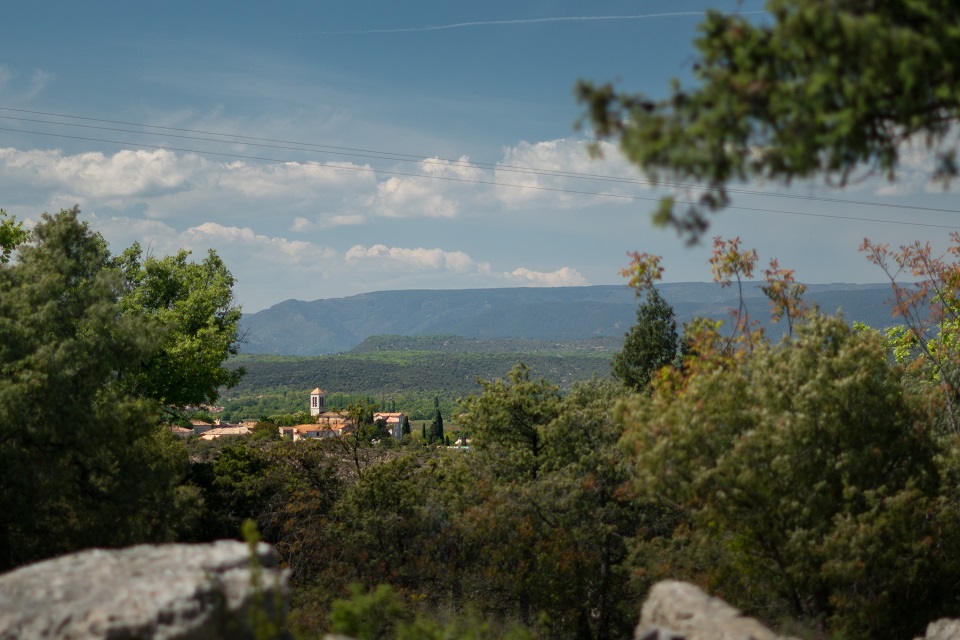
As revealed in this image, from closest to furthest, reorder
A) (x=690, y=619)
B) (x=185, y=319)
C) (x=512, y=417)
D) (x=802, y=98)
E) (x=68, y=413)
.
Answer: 1. (x=802, y=98)
2. (x=690, y=619)
3. (x=68, y=413)
4. (x=512, y=417)
5. (x=185, y=319)

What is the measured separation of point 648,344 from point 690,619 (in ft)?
113

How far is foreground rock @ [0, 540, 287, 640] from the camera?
742 centimetres

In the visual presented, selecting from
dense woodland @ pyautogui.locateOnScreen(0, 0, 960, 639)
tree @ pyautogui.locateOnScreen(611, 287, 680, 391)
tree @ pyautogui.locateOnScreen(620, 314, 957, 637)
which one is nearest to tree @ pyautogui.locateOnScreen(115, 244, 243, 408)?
dense woodland @ pyautogui.locateOnScreen(0, 0, 960, 639)

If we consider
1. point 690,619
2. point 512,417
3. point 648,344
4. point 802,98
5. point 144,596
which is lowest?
point 690,619

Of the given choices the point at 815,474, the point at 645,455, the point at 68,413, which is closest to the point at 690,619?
the point at 645,455

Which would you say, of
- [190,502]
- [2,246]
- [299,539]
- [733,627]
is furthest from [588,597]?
[2,246]

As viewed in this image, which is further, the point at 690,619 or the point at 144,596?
the point at 690,619

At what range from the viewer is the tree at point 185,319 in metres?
37.7

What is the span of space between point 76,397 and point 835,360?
1571 cm

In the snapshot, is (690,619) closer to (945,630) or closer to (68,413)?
(945,630)

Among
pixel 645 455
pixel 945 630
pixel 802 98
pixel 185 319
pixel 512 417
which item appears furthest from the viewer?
pixel 185 319

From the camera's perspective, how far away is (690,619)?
962cm

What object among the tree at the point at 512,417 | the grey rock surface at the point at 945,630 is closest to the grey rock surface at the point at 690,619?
the grey rock surface at the point at 945,630

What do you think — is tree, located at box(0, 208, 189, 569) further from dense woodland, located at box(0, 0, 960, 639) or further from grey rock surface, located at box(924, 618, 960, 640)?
grey rock surface, located at box(924, 618, 960, 640)
